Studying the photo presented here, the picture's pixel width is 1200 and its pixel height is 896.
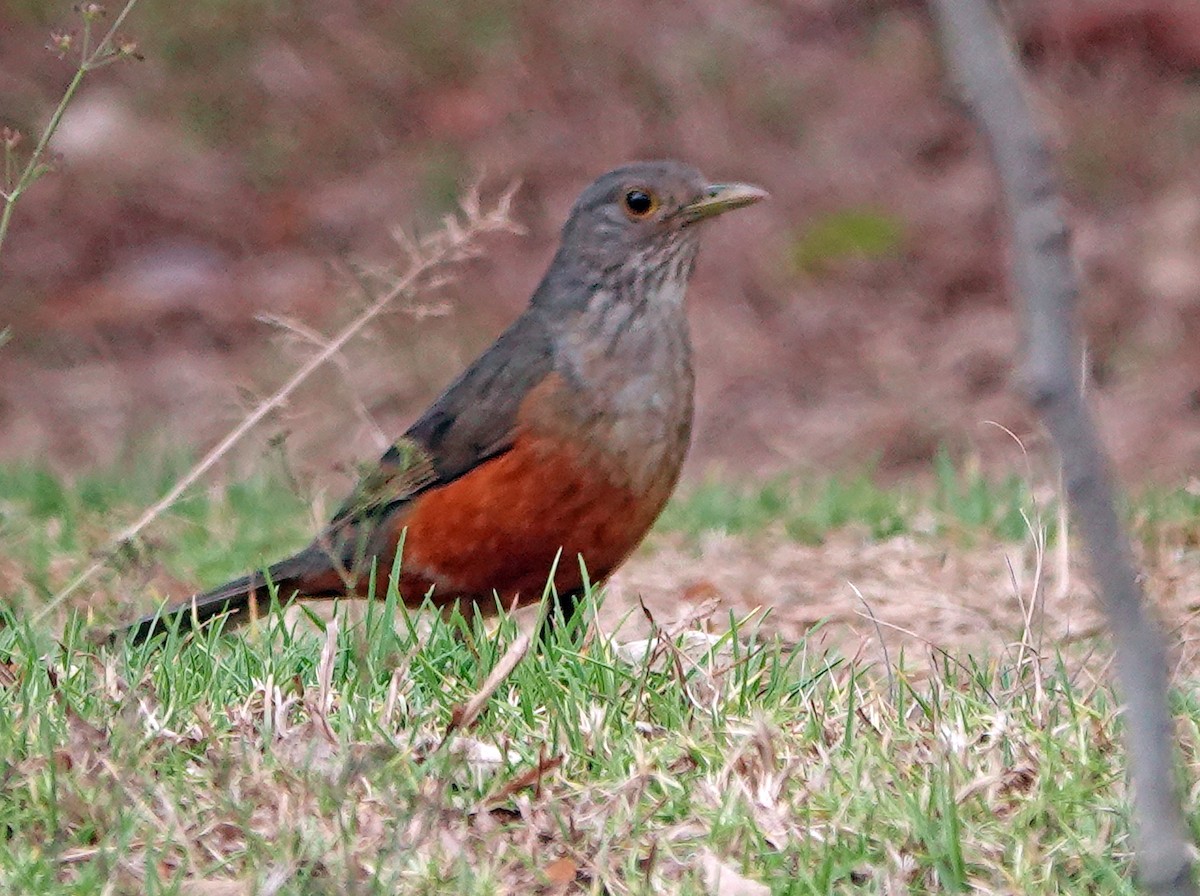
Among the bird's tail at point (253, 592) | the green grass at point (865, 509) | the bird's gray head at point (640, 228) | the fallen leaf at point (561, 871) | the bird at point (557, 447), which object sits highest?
the bird's gray head at point (640, 228)

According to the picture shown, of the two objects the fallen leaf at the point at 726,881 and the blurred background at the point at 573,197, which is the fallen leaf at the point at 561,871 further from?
the blurred background at the point at 573,197

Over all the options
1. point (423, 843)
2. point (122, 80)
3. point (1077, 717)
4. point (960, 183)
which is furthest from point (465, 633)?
point (122, 80)

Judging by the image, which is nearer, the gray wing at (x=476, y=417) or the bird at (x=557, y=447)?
the bird at (x=557, y=447)

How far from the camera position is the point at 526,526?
15.3ft

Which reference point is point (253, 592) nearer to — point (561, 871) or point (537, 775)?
point (537, 775)

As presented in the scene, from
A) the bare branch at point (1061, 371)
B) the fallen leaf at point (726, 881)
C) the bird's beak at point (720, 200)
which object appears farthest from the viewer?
the bird's beak at point (720, 200)

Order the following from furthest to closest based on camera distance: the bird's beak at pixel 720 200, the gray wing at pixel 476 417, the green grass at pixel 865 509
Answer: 1. the green grass at pixel 865 509
2. the bird's beak at pixel 720 200
3. the gray wing at pixel 476 417

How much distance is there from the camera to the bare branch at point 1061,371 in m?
1.69

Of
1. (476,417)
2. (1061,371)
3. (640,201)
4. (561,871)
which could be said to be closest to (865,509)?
(640,201)

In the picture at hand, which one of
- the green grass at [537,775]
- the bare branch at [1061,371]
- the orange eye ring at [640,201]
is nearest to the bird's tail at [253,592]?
the green grass at [537,775]

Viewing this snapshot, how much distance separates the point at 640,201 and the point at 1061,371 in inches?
138

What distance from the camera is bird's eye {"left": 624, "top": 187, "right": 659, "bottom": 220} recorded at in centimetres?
522

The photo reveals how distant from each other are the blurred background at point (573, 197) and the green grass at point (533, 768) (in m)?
4.44

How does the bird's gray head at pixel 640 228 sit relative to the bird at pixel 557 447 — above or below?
above
